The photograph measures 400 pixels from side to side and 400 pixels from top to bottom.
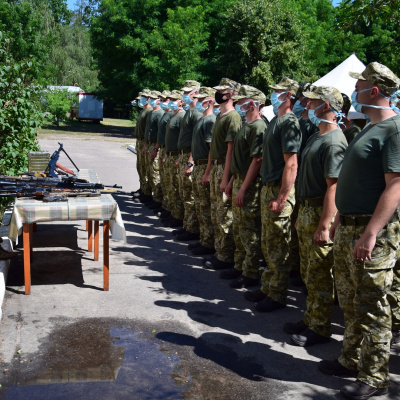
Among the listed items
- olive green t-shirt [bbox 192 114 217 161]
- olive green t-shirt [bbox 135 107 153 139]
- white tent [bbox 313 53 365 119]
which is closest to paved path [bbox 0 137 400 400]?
olive green t-shirt [bbox 192 114 217 161]

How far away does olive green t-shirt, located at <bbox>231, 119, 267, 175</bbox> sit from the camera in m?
6.00

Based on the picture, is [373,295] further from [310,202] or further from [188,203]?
[188,203]

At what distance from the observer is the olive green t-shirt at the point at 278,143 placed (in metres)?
5.26

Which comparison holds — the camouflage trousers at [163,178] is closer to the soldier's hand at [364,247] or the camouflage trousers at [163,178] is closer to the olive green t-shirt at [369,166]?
the olive green t-shirt at [369,166]

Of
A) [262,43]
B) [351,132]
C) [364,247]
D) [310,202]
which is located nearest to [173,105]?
[351,132]

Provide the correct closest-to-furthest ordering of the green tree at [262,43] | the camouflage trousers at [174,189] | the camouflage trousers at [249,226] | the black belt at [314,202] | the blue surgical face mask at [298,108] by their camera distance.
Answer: the black belt at [314,202] < the blue surgical face mask at [298,108] < the camouflage trousers at [249,226] < the camouflage trousers at [174,189] < the green tree at [262,43]

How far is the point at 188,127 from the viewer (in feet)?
28.7

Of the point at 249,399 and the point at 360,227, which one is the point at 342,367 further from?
the point at 360,227

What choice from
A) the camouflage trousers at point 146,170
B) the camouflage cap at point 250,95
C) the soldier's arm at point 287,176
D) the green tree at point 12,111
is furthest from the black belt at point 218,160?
the camouflage trousers at point 146,170

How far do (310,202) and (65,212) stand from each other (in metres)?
2.54

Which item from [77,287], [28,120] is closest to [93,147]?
[28,120]

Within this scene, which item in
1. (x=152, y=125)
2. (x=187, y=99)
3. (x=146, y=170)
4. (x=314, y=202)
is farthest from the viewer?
(x=146, y=170)

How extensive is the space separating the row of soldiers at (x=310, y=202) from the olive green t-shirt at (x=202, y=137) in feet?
0.05

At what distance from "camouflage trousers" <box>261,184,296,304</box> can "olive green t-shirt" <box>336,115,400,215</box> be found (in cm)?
160
